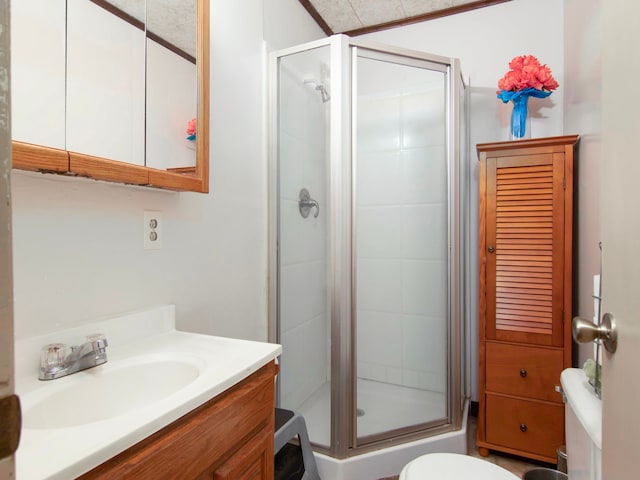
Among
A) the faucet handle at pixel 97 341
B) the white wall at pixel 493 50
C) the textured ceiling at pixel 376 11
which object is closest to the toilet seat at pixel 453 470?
the faucet handle at pixel 97 341

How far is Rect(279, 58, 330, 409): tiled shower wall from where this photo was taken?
1782mm

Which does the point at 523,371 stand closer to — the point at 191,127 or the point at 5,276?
the point at 191,127

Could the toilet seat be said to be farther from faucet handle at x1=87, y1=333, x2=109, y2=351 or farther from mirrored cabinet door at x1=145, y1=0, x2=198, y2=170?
mirrored cabinet door at x1=145, y1=0, x2=198, y2=170

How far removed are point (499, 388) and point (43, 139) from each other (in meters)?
2.05

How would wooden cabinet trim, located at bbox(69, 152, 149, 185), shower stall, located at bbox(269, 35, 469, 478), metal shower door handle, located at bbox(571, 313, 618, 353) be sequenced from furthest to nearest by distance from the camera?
shower stall, located at bbox(269, 35, 469, 478), wooden cabinet trim, located at bbox(69, 152, 149, 185), metal shower door handle, located at bbox(571, 313, 618, 353)

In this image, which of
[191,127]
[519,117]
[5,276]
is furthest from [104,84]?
[519,117]

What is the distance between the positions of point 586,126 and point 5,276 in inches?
82.4

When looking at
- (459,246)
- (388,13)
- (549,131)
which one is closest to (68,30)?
(459,246)

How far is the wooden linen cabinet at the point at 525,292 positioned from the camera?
5.59 ft

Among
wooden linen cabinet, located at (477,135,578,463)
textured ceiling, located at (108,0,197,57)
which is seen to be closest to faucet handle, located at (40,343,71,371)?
textured ceiling, located at (108,0,197,57)

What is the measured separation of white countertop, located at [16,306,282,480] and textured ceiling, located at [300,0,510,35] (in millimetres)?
2030

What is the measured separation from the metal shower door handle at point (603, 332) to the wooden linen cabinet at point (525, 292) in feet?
3.94

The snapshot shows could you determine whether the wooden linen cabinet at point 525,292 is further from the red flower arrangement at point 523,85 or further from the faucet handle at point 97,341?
the faucet handle at point 97,341

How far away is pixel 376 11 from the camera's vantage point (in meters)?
2.26
